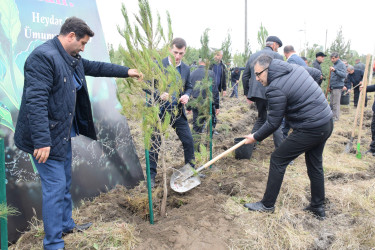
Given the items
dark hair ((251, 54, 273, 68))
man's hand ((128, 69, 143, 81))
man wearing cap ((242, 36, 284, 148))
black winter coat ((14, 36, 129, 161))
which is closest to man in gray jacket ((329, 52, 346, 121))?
man wearing cap ((242, 36, 284, 148))

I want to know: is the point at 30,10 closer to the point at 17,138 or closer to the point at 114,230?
the point at 17,138

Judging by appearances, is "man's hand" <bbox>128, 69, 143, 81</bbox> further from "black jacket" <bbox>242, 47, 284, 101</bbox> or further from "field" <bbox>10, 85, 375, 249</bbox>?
"black jacket" <bbox>242, 47, 284, 101</bbox>

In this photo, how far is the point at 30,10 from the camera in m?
3.04

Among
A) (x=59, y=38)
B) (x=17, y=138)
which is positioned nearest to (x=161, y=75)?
(x=59, y=38)

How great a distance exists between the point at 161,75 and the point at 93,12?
73.0 inches

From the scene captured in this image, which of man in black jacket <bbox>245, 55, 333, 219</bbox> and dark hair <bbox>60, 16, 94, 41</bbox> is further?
man in black jacket <bbox>245, 55, 333, 219</bbox>

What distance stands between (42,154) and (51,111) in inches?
13.7

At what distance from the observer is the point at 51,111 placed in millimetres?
2162

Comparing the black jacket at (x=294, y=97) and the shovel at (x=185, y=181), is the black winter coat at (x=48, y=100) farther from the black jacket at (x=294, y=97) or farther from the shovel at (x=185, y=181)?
the black jacket at (x=294, y=97)

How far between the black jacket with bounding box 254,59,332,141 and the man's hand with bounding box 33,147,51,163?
204cm

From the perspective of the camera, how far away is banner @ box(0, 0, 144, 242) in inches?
107

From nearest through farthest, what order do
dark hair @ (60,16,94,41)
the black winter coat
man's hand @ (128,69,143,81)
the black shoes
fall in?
1. the black winter coat
2. dark hair @ (60,16,94,41)
3. the black shoes
4. man's hand @ (128,69,143,81)

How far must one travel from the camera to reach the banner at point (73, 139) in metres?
2.72

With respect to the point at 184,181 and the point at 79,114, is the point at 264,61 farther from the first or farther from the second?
the point at 79,114
